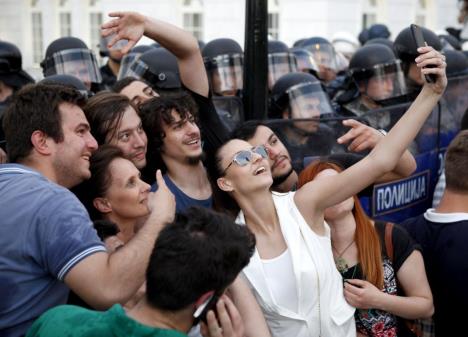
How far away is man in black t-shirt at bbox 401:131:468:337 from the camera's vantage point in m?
3.59

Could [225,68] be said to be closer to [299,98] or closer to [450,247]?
[299,98]

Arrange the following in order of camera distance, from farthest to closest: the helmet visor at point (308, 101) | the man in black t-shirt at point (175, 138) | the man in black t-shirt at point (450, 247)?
the helmet visor at point (308, 101)
the man in black t-shirt at point (175, 138)
the man in black t-shirt at point (450, 247)

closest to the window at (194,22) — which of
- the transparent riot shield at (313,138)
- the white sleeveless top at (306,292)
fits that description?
the transparent riot shield at (313,138)

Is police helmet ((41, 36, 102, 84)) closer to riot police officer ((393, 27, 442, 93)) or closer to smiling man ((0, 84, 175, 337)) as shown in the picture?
riot police officer ((393, 27, 442, 93))

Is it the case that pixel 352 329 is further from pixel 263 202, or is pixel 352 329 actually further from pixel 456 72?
pixel 456 72

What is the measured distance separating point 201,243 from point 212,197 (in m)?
1.49

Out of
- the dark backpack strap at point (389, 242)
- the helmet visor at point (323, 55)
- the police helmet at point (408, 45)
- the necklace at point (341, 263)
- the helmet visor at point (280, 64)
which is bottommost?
the necklace at point (341, 263)

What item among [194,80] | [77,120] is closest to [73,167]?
[77,120]

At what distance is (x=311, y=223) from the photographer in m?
3.19

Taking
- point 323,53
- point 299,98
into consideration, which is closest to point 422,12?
point 323,53

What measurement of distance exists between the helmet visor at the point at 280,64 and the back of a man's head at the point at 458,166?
3.80 m

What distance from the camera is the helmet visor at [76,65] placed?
6.97 m

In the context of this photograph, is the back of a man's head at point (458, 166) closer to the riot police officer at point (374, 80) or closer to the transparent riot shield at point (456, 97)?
the transparent riot shield at point (456, 97)

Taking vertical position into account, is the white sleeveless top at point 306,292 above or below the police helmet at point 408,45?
below
